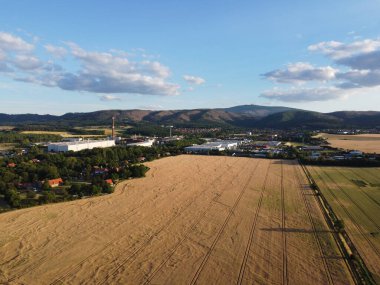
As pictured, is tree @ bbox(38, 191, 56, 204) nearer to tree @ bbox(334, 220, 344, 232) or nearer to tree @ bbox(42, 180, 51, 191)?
tree @ bbox(42, 180, 51, 191)

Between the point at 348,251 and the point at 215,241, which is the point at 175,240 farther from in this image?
the point at 348,251

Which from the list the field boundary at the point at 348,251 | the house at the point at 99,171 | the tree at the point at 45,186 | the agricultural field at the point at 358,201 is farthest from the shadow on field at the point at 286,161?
the tree at the point at 45,186

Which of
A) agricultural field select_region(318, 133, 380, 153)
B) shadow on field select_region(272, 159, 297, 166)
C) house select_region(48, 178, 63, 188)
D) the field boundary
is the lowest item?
shadow on field select_region(272, 159, 297, 166)

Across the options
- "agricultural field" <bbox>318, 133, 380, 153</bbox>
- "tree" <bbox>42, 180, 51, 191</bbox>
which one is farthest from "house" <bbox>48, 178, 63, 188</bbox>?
"agricultural field" <bbox>318, 133, 380, 153</bbox>

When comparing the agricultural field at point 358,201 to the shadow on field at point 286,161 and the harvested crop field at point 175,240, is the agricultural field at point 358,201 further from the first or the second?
the shadow on field at point 286,161

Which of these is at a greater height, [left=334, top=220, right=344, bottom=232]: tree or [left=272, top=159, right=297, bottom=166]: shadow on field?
[left=334, top=220, right=344, bottom=232]: tree

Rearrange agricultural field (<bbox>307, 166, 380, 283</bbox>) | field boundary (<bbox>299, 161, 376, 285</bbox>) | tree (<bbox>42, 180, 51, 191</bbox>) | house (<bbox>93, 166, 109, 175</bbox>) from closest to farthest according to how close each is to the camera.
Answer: field boundary (<bbox>299, 161, 376, 285</bbox>) → agricultural field (<bbox>307, 166, 380, 283</bbox>) → tree (<bbox>42, 180, 51, 191</bbox>) → house (<bbox>93, 166, 109, 175</bbox>)

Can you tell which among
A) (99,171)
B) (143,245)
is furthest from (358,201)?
(99,171)
